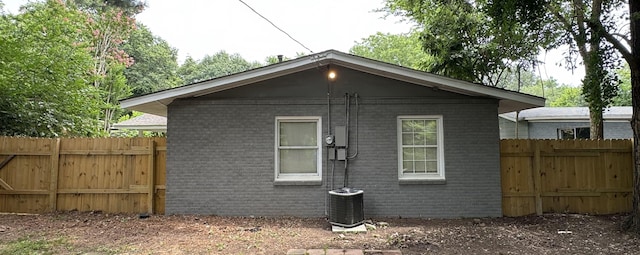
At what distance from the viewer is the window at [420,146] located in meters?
7.46

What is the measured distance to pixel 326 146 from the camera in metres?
7.32

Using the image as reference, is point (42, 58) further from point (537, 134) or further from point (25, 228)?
point (537, 134)

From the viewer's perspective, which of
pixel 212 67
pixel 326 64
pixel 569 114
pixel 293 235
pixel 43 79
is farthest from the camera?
pixel 212 67

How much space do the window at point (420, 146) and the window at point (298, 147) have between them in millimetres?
1828

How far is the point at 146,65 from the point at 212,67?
15785 mm

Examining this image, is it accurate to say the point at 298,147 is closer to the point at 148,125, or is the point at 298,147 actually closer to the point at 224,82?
the point at 224,82

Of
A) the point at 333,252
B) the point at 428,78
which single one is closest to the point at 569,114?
the point at 428,78

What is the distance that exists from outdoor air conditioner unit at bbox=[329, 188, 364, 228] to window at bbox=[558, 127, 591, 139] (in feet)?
34.8

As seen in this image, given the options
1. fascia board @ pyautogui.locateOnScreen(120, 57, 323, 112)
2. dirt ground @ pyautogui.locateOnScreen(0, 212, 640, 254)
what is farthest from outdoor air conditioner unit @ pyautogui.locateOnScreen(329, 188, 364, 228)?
fascia board @ pyautogui.locateOnScreen(120, 57, 323, 112)

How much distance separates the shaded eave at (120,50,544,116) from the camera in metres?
6.95

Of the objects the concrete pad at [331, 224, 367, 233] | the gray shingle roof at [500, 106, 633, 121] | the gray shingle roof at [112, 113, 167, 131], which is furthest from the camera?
the gray shingle roof at [112, 113, 167, 131]

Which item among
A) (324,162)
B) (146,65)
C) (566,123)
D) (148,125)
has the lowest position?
(324,162)

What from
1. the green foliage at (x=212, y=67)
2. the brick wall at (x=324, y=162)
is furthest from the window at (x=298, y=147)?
the green foliage at (x=212, y=67)

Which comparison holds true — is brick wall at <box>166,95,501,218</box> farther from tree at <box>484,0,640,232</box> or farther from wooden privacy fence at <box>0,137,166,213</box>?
tree at <box>484,0,640,232</box>
